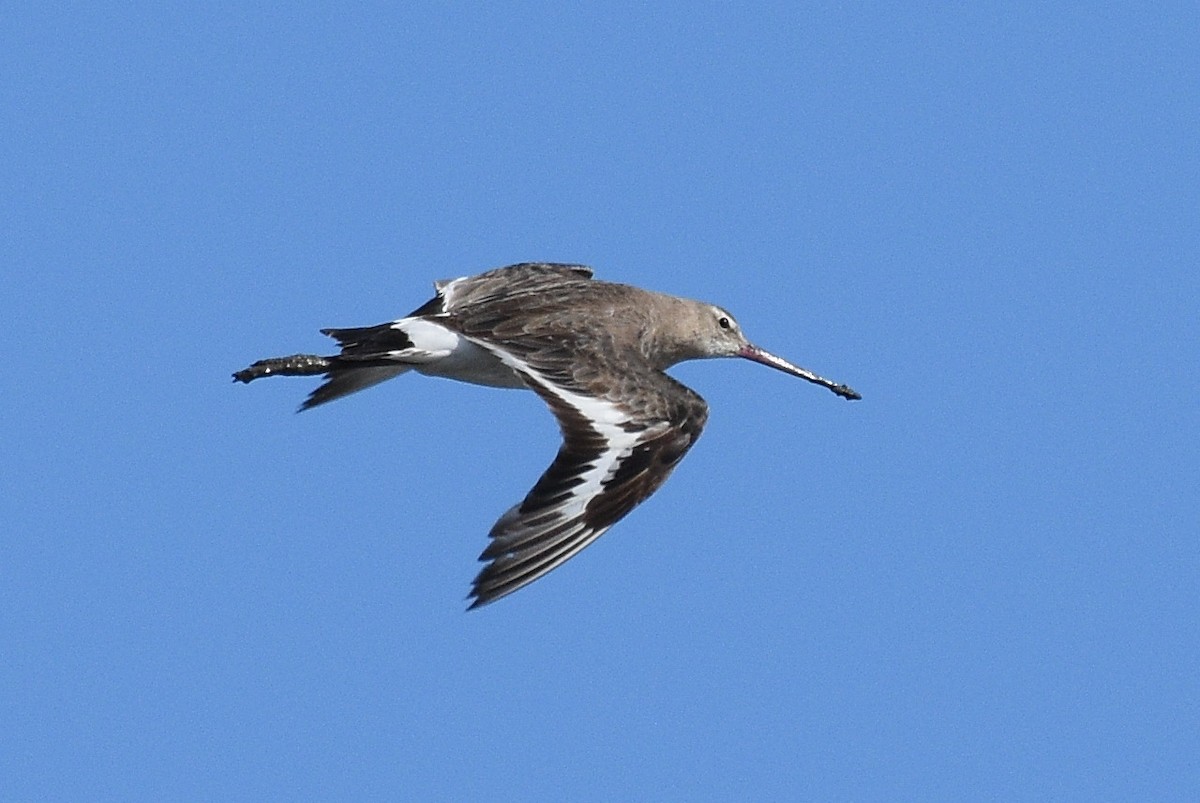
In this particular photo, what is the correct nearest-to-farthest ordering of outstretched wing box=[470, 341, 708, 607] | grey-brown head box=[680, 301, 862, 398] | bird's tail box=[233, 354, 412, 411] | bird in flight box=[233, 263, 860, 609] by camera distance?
outstretched wing box=[470, 341, 708, 607] → bird in flight box=[233, 263, 860, 609] → bird's tail box=[233, 354, 412, 411] → grey-brown head box=[680, 301, 862, 398]

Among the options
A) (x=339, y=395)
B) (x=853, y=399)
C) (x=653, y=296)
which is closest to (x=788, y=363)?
(x=853, y=399)

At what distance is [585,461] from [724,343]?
315 centimetres

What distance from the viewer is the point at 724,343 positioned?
461 inches

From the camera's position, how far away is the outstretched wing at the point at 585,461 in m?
8.36

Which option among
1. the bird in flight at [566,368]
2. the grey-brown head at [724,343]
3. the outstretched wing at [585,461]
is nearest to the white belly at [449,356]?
the bird in flight at [566,368]

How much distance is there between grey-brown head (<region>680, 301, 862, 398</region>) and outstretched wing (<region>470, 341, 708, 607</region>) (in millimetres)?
1814

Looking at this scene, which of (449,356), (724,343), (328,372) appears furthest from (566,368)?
(724,343)

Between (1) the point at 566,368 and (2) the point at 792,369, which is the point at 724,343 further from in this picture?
(1) the point at 566,368

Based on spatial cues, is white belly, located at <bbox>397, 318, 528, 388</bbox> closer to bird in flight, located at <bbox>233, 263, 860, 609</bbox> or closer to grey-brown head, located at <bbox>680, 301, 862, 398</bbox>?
bird in flight, located at <bbox>233, 263, 860, 609</bbox>

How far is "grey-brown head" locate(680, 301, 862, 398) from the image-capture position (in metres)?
11.5

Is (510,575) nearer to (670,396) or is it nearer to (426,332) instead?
(670,396)

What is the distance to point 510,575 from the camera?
830 cm

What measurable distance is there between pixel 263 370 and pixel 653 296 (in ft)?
8.40

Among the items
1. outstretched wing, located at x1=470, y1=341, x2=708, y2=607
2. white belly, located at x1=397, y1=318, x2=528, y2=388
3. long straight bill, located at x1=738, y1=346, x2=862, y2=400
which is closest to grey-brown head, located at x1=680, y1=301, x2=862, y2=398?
long straight bill, located at x1=738, y1=346, x2=862, y2=400
